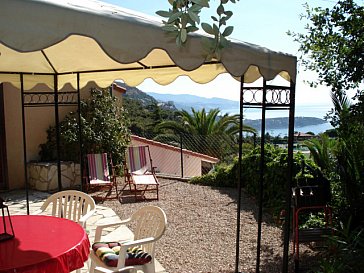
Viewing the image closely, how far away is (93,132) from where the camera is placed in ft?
27.6

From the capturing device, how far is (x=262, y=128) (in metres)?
3.60

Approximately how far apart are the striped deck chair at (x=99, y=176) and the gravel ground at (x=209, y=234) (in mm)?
500

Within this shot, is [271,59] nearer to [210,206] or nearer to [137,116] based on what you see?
[210,206]

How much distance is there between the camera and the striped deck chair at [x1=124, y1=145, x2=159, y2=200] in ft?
25.8

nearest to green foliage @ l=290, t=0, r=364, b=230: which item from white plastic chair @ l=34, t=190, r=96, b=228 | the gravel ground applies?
the gravel ground

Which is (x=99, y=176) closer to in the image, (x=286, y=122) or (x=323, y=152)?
(x=323, y=152)

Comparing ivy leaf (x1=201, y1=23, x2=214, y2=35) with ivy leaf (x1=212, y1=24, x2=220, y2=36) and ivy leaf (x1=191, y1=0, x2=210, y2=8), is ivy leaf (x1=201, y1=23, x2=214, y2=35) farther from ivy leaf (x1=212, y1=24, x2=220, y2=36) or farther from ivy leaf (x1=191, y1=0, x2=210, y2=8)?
ivy leaf (x1=191, y1=0, x2=210, y2=8)

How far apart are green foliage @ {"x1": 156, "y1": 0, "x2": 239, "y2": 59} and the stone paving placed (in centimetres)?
326

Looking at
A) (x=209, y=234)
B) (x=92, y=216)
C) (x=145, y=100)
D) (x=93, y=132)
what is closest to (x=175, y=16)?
(x=209, y=234)

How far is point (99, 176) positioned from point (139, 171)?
948 millimetres

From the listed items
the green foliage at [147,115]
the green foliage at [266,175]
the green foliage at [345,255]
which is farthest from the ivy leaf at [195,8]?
the green foliage at [147,115]

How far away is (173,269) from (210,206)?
2895mm

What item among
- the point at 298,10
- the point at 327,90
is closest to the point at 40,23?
the point at 327,90

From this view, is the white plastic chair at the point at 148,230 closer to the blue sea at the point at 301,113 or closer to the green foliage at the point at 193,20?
the blue sea at the point at 301,113
